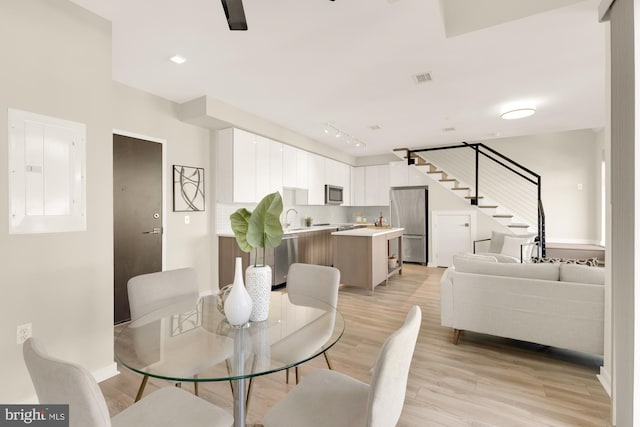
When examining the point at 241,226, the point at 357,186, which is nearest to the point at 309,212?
the point at 357,186

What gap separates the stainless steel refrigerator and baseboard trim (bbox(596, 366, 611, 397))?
4.62 meters

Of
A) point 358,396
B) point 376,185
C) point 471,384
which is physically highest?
point 376,185

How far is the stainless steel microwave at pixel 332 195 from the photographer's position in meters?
6.66

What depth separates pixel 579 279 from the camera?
95.3 inches

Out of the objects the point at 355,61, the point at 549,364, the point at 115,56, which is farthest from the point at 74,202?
the point at 549,364

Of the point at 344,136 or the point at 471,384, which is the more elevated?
the point at 344,136

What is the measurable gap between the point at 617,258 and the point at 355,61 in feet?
8.23

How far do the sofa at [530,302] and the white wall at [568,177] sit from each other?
494cm

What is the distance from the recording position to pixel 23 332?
6.23 ft

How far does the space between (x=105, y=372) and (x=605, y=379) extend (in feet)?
12.1

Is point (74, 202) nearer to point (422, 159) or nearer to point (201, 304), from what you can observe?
point (201, 304)

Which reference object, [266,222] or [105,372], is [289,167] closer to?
[105,372]

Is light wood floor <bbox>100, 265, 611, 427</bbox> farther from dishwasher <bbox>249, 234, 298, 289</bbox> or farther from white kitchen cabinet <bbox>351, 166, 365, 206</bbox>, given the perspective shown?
white kitchen cabinet <bbox>351, 166, 365, 206</bbox>

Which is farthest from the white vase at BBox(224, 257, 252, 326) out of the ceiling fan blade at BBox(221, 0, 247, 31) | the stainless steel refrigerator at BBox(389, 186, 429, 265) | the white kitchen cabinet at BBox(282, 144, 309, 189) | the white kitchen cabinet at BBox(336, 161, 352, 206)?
the stainless steel refrigerator at BBox(389, 186, 429, 265)
